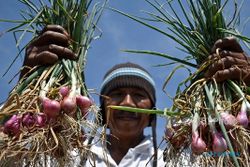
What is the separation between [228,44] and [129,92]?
780 mm

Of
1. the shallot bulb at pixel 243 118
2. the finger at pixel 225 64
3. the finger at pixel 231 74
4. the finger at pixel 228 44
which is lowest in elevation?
the shallot bulb at pixel 243 118

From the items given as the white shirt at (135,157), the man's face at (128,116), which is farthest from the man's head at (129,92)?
the white shirt at (135,157)

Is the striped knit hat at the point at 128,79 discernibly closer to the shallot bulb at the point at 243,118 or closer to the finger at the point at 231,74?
the finger at the point at 231,74

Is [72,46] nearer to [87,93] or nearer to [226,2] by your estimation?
[87,93]

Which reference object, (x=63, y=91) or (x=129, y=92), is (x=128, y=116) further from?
(x=63, y=91)

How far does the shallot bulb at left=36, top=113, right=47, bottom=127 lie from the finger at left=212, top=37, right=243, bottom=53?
680 millimetres

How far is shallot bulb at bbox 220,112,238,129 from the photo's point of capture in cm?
133

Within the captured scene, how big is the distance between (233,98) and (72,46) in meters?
0.68

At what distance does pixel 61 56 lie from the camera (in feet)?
5.23

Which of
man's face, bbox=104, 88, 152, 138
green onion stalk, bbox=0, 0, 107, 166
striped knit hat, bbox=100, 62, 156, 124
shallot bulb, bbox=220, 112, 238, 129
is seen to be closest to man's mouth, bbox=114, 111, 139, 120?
man's face, bbox=104, 88, 152, 138

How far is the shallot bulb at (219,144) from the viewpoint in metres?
1.32

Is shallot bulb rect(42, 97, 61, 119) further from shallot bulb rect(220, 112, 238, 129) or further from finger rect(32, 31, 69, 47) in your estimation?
shallot bulb rect(220, 112, 238, 129)

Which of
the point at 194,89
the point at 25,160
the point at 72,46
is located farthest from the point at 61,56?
the point at 194,89

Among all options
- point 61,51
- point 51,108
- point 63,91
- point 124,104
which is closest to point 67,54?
point 61,51
